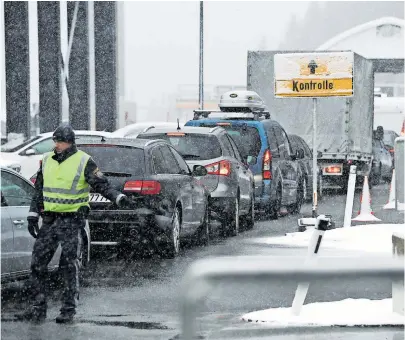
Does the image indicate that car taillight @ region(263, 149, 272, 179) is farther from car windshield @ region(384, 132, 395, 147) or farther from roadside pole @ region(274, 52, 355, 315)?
car windshield @ region(384, 132, 395, 147)

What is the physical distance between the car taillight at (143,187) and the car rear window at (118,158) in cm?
13

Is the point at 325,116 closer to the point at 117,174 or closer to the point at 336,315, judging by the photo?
the point at 117,174

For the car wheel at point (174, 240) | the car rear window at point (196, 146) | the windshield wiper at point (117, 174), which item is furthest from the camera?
the car rear window at point (196, 146)

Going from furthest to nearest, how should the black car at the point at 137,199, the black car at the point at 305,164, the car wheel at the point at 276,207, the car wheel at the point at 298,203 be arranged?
1. the black car at the point at 305,164
2. the car wheel at the point at 298,203
3. the car wheel at the point at 276,207
4. the black car at the point at 137,199

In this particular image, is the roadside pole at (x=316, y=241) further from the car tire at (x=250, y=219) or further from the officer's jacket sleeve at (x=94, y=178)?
the car tire at (x=250, y=219)

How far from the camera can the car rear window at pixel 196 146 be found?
1803 cm

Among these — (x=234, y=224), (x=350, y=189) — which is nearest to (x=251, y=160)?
(x=350, y=189)

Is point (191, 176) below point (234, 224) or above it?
above

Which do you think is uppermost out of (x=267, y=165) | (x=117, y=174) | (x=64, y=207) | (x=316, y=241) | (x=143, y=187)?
(x=64, y=207)

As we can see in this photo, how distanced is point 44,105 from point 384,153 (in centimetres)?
1138

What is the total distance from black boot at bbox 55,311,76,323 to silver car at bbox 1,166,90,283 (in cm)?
127

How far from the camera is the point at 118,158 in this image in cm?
1431

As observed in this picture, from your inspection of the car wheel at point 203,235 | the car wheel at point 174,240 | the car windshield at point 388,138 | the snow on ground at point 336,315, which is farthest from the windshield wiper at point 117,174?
the car windshield at point 388,138

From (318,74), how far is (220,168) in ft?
10.6
